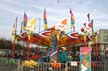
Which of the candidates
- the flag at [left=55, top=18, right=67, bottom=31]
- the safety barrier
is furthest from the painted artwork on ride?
the flag at [left=55, top=18, right=67, bottom=31]

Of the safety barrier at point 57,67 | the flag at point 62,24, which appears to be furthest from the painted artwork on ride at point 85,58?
the flag at point 62,24

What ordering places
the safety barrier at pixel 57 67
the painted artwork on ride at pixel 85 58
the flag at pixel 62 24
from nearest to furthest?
the painted artwork on ride at pixel 85 58, the safety barrier at pixel 57 67, the flag at pixel 62 24

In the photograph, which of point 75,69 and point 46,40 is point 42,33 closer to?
point 46,40

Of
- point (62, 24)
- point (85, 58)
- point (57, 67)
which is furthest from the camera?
point (62, 24)

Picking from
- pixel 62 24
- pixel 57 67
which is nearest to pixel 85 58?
pixel 57 67

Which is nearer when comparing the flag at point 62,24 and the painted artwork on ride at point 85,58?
the painted artwork on ride at point 85,58

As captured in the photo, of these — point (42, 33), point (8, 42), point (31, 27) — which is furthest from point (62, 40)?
point (8, 42)

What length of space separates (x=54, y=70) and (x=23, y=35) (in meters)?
8.68

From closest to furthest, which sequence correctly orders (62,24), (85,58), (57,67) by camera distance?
(85,58) < (57,67) < (62,24)

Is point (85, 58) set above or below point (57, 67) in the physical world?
above

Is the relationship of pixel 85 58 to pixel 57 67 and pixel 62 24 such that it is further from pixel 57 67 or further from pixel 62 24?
pixel 62 24

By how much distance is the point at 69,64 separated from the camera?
666 inches

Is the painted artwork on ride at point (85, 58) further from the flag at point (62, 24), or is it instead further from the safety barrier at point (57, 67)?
the flag at point (62, 24)

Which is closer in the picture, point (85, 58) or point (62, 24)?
point (85, 58)
